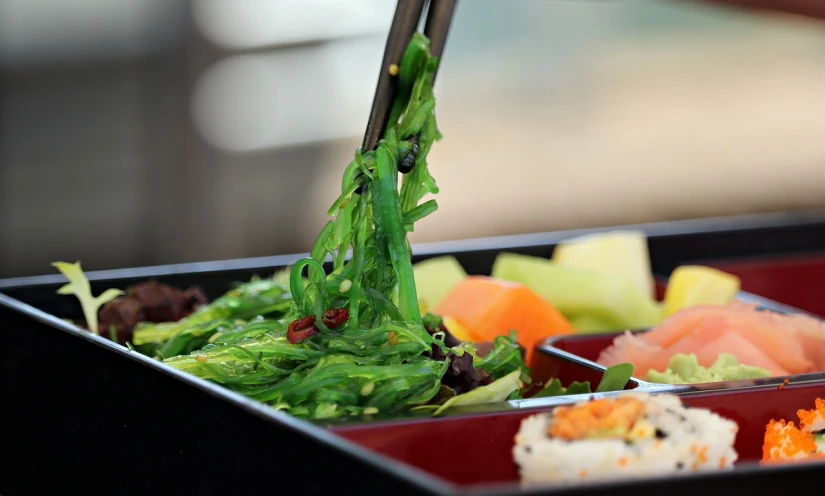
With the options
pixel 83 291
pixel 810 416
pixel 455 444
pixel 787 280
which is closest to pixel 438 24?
pixel 455 444

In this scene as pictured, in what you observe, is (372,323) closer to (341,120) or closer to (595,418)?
(595,418)

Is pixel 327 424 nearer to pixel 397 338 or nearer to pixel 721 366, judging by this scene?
pixel 397 338

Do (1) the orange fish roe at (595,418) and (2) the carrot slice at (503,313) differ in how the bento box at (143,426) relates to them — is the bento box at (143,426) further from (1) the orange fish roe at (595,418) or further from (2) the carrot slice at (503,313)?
(2) the carrot slice at (503,313)

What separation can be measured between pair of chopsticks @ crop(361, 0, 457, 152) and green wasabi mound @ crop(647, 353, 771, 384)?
0.42 metres

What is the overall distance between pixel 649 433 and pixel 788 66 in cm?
627

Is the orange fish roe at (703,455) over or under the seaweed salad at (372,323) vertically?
under

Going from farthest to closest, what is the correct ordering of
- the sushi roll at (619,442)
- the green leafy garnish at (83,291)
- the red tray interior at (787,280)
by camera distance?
the red tray interior at (787,280)
the green leafy garnish at (83,291)
the sushi roll at (619,442)

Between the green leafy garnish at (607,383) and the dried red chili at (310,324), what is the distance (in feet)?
0.75

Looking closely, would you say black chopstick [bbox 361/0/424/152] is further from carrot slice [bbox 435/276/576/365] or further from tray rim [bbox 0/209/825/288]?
tray rim [bbox 0/209/825/288]

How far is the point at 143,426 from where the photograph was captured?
3.48ft

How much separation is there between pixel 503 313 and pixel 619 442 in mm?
717

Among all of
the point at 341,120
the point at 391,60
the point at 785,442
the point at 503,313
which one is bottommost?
the point at 785,442

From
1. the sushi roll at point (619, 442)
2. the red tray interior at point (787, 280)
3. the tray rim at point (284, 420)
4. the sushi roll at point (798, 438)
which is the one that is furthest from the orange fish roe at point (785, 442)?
the red tray interior at point (787, 280)

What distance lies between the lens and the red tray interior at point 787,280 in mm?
2125
